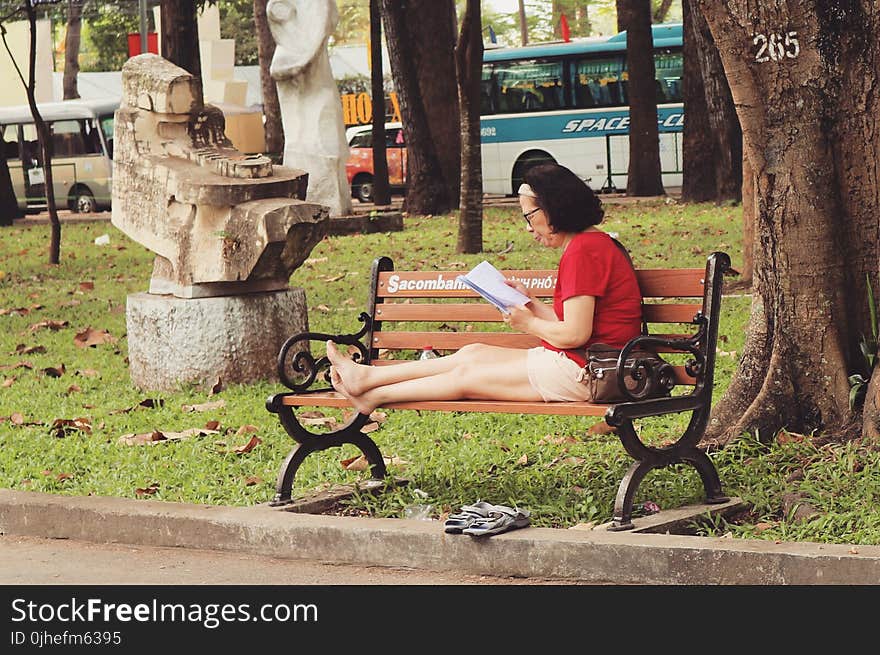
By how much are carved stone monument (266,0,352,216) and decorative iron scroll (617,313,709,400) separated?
49.3 feet

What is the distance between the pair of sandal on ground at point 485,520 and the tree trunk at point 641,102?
715 inches

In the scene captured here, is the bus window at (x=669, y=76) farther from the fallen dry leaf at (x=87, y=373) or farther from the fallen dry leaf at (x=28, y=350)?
the fallen dry leaf at (x=87, y=373)

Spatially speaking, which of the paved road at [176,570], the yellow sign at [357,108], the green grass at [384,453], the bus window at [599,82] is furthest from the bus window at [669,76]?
the paved road at [176,570]

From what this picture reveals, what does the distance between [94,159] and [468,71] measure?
18550 mm

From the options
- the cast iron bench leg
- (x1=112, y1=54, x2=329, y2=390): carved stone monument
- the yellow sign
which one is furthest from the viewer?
the yellow sign

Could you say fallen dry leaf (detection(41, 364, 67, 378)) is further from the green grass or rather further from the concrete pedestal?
the concrete pedestal

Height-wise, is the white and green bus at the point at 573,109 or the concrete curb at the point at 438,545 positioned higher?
the white and green bus at the point at 573,109

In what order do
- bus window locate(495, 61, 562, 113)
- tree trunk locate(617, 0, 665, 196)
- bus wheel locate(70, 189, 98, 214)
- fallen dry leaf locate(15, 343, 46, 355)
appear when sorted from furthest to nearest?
bus window locate(495, 61, 562, 113), bus wheel locate(70, 189, 98, 214), tree trunk locate(617, 0, 665, 196), fallen dry leaf locate(15, 343, 46, 355)

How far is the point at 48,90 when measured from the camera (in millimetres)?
41312

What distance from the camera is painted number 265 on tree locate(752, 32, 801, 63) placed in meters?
6.13

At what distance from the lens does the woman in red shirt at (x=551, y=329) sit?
5.67 m

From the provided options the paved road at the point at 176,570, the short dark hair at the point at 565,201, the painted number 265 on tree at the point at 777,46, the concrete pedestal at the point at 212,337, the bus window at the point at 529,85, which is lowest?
the paved road at the point at 176,570

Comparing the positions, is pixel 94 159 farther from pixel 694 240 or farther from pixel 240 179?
pixel 240 179

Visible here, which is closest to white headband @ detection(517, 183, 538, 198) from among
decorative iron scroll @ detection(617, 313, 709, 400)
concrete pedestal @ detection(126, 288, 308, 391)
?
decorative iron scroll @ detection(617, 313, 709, 400)
